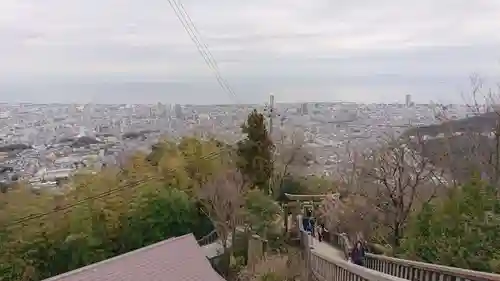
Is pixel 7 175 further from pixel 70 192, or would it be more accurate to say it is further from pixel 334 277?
pixel 334 277

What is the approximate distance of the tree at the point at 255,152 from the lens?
20844 millimetres

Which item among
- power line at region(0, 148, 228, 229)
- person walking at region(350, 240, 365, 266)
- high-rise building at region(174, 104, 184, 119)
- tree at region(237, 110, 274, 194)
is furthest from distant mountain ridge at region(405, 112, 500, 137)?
high-rise building at region(174, 104, 184, 119)

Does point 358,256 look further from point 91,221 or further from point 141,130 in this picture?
point 141,130

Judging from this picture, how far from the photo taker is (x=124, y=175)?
2230 centimetres

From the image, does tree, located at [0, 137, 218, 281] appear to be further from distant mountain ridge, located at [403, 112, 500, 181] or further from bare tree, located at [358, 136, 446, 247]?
distant mountain ridge, located at [403, 112, 500, 181]

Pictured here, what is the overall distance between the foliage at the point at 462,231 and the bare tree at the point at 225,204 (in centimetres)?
825

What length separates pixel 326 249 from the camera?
14.6 m

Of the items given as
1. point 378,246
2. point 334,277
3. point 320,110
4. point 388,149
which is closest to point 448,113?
point 388,149

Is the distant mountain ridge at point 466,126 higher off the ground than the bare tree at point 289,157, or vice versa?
the distant mountain ridge at point 466,126

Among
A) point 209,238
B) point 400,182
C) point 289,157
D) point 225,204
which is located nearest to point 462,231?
point 400,182

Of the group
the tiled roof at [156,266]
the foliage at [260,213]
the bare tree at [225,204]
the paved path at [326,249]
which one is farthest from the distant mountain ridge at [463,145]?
the tiled roof at [156,266]

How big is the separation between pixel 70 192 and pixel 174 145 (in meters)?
6.37

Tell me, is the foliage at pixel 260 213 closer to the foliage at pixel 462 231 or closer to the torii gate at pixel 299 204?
the torii gate at pixel 299 204

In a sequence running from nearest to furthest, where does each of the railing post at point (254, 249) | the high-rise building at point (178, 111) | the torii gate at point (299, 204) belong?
the railing post at point (254, 249) < the torii gate at point (299, 204) < the high-rise building at point (178, 111)
